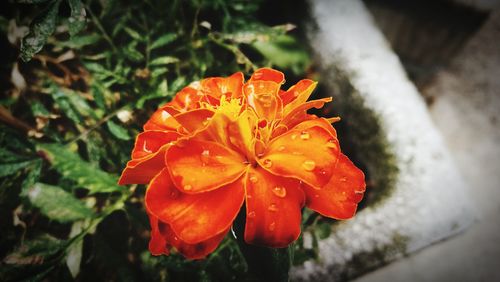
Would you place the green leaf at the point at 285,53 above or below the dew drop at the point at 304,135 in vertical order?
below

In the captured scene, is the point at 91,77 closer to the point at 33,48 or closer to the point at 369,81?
the point at 33,48

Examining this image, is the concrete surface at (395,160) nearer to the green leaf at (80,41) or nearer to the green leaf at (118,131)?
the green leaf at (118,131)

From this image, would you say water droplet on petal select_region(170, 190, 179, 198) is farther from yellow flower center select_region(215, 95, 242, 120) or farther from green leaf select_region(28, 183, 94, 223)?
green leaf select_region(28, 183, 94, 223)

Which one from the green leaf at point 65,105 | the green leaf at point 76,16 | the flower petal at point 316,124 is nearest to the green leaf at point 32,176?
the green leaf at point 65,105

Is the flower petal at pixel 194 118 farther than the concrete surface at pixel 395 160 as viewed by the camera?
No

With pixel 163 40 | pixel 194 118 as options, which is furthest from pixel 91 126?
pixel 194 118

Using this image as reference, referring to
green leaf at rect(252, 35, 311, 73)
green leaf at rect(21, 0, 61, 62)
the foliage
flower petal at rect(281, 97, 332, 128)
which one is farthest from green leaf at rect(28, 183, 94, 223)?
green leaf at rect(252, 35, 311, 73)
